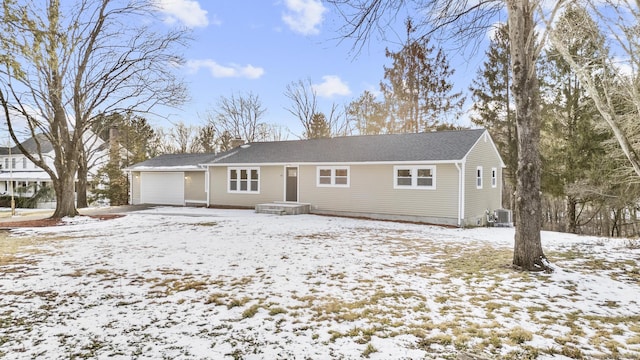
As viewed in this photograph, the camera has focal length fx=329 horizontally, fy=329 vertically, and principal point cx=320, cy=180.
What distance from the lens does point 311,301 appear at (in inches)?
184

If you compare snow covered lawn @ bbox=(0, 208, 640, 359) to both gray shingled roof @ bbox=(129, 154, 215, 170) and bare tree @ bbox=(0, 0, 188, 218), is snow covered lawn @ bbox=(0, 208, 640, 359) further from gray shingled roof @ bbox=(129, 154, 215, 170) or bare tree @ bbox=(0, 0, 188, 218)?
gray shingled roof @ bbox=(129, 154, 215, 170)

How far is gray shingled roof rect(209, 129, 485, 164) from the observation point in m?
14.1

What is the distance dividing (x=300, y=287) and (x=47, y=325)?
323 cm

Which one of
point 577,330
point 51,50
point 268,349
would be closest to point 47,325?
point 268,349

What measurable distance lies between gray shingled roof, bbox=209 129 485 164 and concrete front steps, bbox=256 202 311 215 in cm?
229

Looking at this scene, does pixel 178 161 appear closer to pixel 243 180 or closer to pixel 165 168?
pixel 165 168

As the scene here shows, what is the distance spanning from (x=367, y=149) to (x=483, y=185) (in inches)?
220

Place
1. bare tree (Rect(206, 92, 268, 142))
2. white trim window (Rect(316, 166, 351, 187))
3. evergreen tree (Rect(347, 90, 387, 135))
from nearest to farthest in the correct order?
white trim window (Rect(316, 166, 351, 187)), evergreen tree (Rect(347, 90, 387, 135)), bare tree (Rect(206, 92, 268, 142))

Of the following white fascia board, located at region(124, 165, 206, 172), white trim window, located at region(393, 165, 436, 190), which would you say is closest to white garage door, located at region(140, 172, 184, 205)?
white fascia board, located at region(124, 165, 206, 172)

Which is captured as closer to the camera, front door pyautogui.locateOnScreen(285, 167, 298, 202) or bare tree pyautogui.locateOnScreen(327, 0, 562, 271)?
bare tree pyautogui.locateOnScreen(327, 0, 562, 271)

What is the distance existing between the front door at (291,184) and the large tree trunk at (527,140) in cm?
1223

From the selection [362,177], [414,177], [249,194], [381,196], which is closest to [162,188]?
[249,194]

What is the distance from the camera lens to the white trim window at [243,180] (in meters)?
18.5

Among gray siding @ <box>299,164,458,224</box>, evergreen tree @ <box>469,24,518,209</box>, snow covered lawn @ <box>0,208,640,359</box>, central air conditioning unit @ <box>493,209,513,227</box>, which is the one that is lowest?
snow covered lawn @ <box>0,208,640,359</box>
